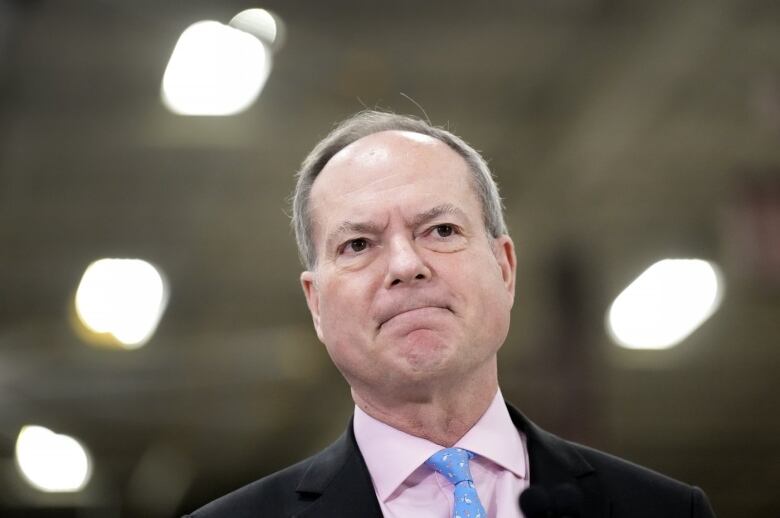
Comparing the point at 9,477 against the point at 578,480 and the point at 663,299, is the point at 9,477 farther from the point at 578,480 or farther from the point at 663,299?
the point at 578,480

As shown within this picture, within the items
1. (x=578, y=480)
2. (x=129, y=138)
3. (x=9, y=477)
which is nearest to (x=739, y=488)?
(x=9, y=477)

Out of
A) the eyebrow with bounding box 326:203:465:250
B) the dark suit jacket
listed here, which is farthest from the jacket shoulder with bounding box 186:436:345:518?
the eyebrow with bounding box 326:203:465:250

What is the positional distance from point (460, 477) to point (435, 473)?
0.06 meters

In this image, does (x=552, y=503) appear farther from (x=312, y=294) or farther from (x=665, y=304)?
(x=665, y=304)

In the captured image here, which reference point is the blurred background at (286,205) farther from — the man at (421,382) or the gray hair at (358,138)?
the man at (421,382)

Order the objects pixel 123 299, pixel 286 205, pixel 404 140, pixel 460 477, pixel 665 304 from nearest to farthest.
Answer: pixel 460 477 → pixel 404 140 → pixel 286 205 → pixel 123 299 → pixel 665 304

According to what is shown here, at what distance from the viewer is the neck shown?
156 cm

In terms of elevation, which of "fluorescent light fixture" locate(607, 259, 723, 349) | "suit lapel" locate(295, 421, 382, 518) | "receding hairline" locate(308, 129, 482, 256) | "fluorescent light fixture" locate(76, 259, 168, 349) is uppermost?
"fluorescent light fixture" locate(76, 259, 168, 349)

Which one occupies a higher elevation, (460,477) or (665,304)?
(665,304)

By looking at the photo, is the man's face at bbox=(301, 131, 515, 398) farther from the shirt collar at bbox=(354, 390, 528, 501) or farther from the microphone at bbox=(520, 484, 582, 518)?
the microphone at bbox=(520, 484, 582, 518)

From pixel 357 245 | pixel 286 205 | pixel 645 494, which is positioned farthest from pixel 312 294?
pixel 286 205

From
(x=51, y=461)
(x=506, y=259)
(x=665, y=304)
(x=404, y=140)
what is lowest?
(x=506, y=259)

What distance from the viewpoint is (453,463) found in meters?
1.50

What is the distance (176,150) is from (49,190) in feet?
2.71
